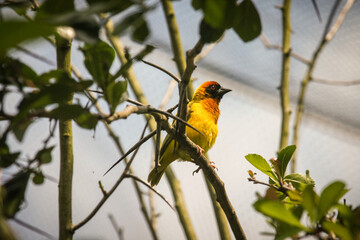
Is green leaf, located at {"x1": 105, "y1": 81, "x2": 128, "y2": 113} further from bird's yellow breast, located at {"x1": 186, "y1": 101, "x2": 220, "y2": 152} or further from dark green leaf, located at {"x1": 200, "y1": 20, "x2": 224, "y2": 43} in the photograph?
bird's yellow breast, located at {"x1": 186, "y1": 101, "x2": 220, "y2": 152}

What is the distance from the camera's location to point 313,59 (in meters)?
3.33

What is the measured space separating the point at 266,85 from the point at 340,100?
90 centimetres

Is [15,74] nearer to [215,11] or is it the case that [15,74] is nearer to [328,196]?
[215,11]

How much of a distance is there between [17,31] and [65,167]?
961 millimetres

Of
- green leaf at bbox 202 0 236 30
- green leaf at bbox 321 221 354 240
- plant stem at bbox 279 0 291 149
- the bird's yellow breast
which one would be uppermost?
plant stem at bbox 279 0 291 149

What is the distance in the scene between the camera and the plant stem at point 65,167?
1276mm

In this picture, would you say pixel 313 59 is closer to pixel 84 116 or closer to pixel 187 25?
pixel 187 25

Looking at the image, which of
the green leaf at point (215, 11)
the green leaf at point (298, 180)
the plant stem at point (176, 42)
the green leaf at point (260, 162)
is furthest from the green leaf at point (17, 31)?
the plant stem at point (176, 42)

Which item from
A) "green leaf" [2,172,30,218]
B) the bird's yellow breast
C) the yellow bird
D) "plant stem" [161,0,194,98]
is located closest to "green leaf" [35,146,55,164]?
"green leaf" [2,172,30,218]

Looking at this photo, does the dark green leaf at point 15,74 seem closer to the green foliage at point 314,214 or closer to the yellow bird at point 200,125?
the green foliage at point 314,214

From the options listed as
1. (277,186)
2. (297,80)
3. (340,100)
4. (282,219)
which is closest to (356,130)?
(340,100)

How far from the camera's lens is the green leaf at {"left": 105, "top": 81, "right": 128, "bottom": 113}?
0.90m

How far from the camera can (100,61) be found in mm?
935

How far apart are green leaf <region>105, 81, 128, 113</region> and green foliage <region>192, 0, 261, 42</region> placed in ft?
0.82
